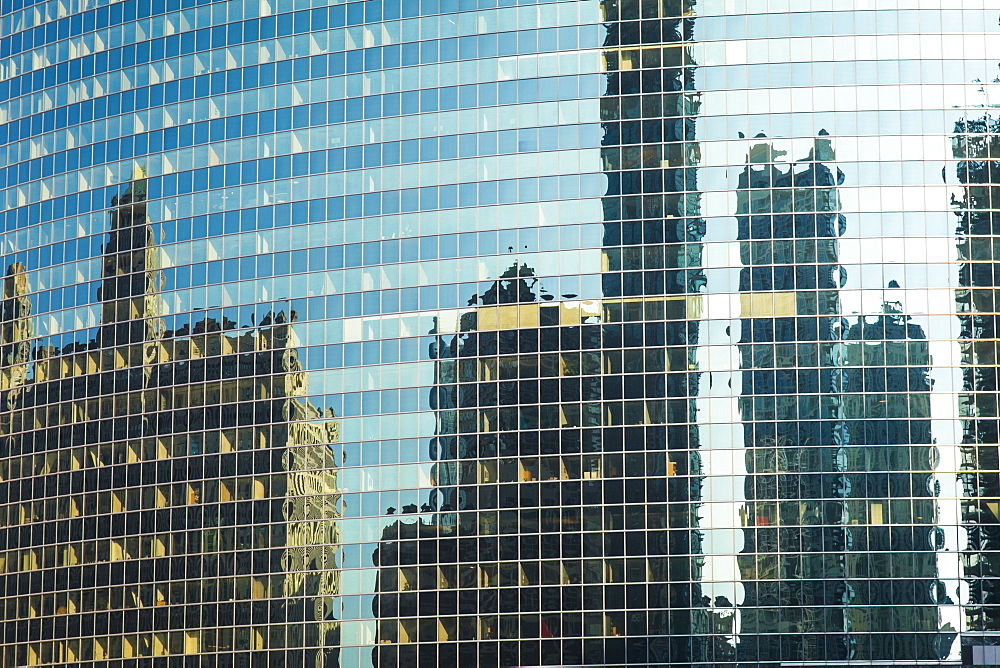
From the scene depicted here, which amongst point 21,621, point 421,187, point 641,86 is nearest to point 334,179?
point 421,187

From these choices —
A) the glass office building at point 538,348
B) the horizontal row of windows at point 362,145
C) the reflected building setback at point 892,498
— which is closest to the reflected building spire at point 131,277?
the glass office building at point 538,348

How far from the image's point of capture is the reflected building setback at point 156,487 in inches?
4247

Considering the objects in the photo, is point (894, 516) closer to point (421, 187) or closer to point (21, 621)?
point (421, 187)

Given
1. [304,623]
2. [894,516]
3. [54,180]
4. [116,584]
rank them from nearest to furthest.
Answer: [894,516] → [304,623] → [116,584] → [54,180]

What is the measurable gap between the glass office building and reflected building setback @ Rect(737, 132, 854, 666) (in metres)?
0.23

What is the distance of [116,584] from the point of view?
11319 centimetres

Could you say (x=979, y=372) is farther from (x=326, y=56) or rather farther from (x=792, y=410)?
(x=326, y=56)

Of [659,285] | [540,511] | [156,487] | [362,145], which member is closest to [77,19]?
[362,145]

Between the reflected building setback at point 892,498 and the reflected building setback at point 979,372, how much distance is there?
6.53ft

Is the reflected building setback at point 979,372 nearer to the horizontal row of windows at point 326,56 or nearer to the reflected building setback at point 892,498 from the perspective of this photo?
the reflected building setback at point 892,498

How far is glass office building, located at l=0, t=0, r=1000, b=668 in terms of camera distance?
329ft

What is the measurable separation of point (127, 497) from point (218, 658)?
45.2ft

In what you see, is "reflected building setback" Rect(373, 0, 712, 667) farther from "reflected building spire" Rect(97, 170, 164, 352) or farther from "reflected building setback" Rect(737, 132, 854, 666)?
"reflected building spire" Rect(97, 170, 164, 352)

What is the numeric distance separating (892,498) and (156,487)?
49674 mm
